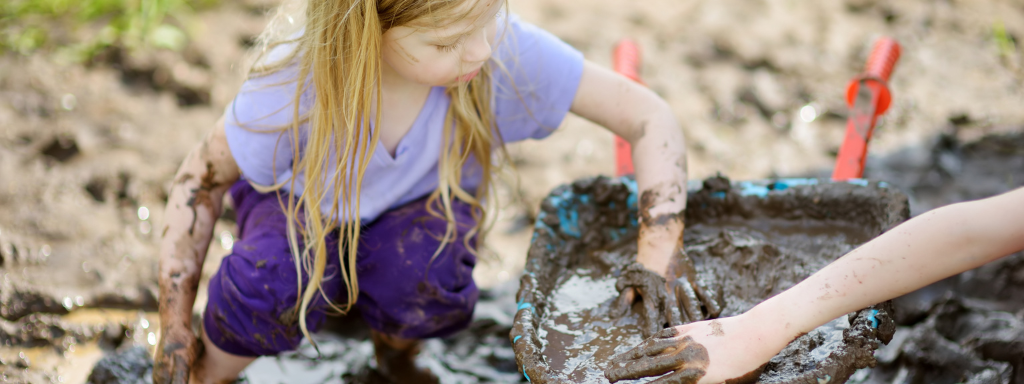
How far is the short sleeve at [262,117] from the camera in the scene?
1435 mm

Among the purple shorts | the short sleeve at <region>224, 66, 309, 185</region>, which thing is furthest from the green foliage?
the short sleeve at <region>224, 66, 309, 185</region>

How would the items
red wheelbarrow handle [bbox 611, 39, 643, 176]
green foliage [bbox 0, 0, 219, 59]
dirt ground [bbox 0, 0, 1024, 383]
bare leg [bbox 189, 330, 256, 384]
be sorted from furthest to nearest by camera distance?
1. green foliage [bbox 0, 0, 219, 59]
2. dirt ground [bbox 0, 0, 1024, 383]
3. red wheelbarrow handle [bbox 611, 39, 643, 176]
4. bare leg [bbox 189, 330, 256, 384]

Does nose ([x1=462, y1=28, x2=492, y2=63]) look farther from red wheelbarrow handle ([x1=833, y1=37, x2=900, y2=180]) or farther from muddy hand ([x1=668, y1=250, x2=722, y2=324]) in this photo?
red wheelbarrow handle ([x1=833, y1=37, x2=900, y2=180])

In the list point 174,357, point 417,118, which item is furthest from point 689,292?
point 174,357

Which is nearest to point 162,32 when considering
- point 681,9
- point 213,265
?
point 213,265

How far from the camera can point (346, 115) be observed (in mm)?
1376

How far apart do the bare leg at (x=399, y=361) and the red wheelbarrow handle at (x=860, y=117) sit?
1.14 meters

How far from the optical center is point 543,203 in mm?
1669

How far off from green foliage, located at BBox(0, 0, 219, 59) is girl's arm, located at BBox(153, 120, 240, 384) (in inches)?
71.1

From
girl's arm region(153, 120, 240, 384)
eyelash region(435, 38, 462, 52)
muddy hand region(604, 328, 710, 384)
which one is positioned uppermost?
eyelash region(435, 38, 462, 52)

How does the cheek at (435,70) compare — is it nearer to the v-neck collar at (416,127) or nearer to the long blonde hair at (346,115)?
the long blonde hair at (346,115)

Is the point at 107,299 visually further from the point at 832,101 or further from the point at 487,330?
the point at 832,101

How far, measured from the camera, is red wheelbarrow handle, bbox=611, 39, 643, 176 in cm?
189

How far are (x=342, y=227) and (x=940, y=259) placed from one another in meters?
1.08
